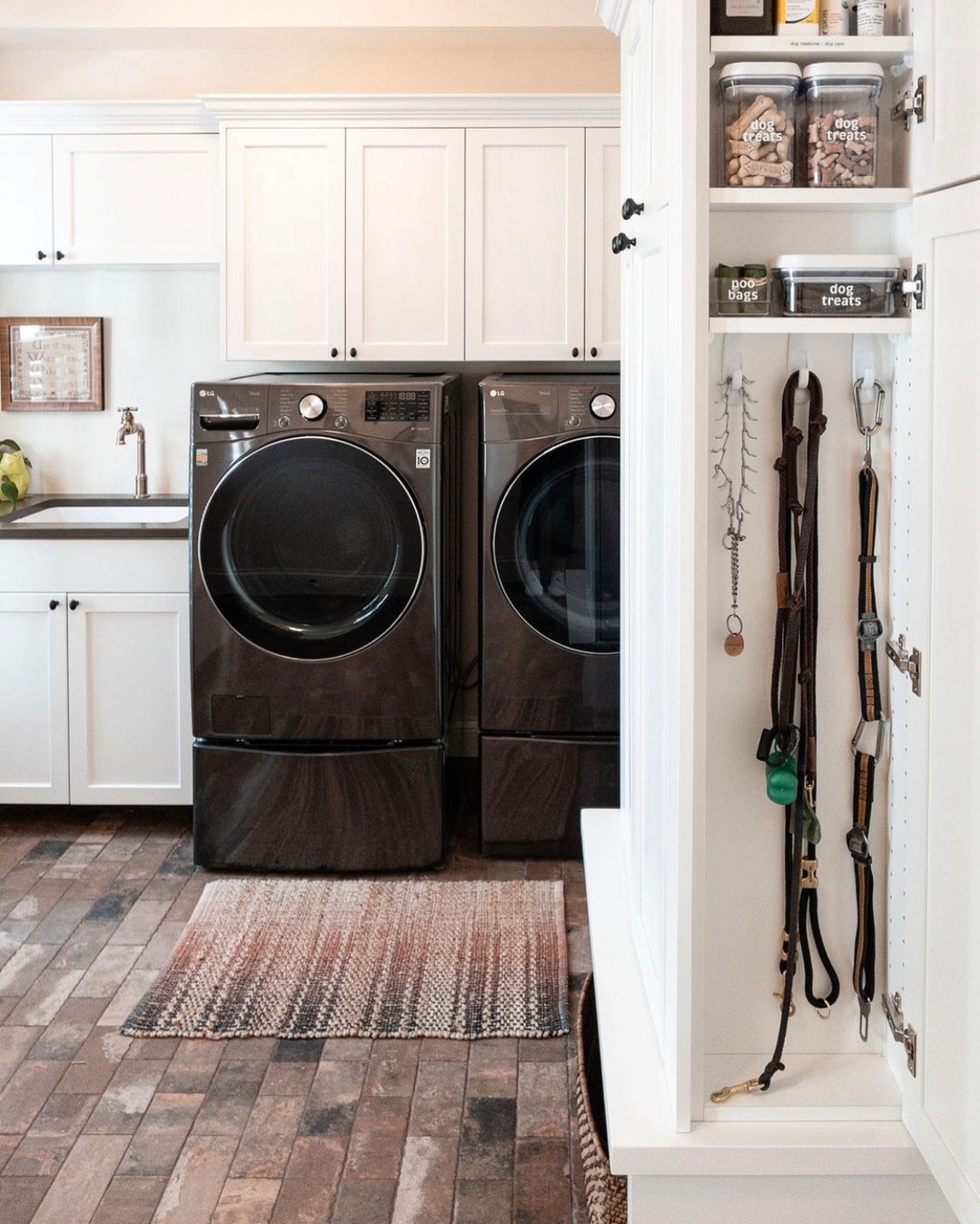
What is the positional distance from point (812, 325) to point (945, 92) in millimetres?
281

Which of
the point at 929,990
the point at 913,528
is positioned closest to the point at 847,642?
the point at 913,528

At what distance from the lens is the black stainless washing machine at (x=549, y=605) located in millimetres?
3473

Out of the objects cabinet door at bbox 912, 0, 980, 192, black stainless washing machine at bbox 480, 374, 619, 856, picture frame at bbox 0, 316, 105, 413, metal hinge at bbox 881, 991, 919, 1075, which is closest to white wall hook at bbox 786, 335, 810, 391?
cabinet door at bbox 912, 0, 980, 192

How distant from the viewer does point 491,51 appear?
412 cm

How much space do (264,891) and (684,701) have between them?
7.06 ft

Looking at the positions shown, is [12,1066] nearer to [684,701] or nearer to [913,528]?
[684,701]

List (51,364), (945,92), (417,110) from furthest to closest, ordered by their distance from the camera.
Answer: (51,364)
(417,110)
(945,92)

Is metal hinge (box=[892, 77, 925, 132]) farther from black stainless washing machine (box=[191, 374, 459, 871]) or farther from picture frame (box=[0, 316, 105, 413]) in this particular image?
picture frame (box=[0, 316, 105, 413])

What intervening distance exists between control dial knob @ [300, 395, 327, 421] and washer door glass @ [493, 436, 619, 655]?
0.53m

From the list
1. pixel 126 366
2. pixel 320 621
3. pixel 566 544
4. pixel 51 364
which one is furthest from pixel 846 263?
pixel 51 364

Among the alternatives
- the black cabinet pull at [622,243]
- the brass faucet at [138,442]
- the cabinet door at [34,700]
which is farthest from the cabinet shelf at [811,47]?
the brass faucet at [138,442]

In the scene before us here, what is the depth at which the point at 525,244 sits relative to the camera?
3.74 metres

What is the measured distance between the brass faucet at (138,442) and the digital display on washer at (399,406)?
116 centimetres

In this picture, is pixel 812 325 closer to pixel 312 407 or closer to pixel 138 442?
pixel 312 407
